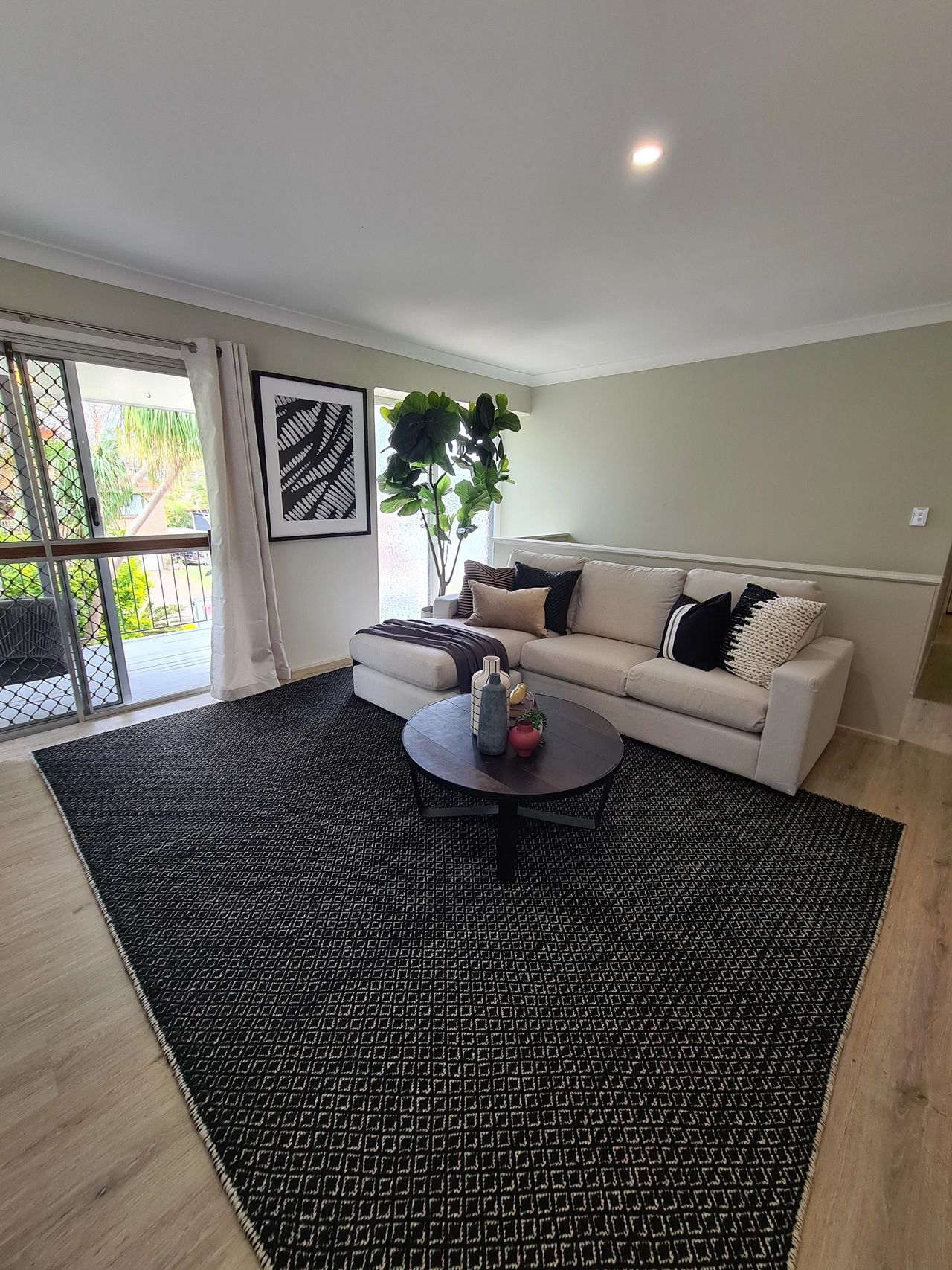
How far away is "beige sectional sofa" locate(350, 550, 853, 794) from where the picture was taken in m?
2.43

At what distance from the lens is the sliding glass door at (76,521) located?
9.22ft

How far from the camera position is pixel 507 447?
17.9 ft

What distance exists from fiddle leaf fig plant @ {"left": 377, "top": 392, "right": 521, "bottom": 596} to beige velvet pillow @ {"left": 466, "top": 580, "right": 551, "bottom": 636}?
3.66 feet

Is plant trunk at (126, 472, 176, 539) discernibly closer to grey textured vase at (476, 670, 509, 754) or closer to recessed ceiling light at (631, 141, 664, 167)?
grey textured vase at (476, 670, 509, 754)

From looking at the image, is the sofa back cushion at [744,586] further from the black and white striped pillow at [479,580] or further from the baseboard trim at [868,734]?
the black and white striped pillow at [479,580]

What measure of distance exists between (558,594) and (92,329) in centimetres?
306

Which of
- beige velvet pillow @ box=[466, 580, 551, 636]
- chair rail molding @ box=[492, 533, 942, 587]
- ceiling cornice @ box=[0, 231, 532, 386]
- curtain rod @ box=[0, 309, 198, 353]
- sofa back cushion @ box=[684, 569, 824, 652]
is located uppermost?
ceiling cornice @ box=[0, 231, 532, 386]

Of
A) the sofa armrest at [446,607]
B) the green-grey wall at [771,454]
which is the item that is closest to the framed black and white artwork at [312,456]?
the sofa armrest at [446,607]

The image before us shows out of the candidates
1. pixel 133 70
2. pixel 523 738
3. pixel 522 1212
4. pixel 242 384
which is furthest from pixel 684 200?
pixel 522 1212

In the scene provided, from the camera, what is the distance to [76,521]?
119 inches

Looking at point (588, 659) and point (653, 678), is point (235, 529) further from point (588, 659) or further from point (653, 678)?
point (653, 678)

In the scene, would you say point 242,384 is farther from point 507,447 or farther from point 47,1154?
point 47,1154

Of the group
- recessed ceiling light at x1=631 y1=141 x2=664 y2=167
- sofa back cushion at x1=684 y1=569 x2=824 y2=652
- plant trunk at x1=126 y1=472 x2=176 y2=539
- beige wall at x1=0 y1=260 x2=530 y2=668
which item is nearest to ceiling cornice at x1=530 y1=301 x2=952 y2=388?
beige wall at x1=0 y1=260 x2=530 y2=668

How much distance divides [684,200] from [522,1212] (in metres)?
3.06
